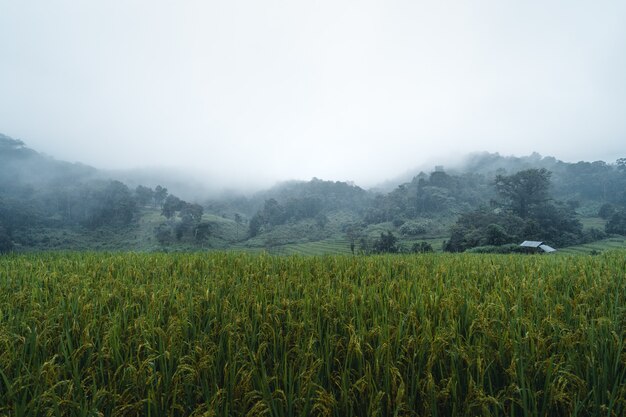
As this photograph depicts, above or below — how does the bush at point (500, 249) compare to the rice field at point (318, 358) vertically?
below

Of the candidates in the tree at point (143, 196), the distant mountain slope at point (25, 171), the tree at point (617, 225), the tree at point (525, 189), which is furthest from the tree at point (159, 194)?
the tree at point (617, 225)

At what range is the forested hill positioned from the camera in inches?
3179

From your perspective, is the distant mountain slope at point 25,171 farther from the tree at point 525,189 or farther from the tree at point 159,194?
the tree at point 525,189

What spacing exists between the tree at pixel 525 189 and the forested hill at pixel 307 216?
2.30ft

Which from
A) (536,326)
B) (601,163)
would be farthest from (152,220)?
(601,163)

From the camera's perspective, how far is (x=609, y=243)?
71.4m

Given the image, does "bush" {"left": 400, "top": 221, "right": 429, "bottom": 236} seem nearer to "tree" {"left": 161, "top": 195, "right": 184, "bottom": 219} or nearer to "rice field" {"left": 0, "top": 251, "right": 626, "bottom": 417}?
"tree" {"left": 161, "top": 195, "right": 184, "bottom": 219}

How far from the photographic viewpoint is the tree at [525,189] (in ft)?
307

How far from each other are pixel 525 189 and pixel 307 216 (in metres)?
93.8

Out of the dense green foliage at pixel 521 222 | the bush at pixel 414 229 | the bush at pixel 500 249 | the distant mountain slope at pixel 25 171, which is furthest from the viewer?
the distant mountain slope at pixel 25 171

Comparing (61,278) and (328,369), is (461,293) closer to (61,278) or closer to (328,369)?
(328,369)

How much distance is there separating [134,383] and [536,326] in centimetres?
454

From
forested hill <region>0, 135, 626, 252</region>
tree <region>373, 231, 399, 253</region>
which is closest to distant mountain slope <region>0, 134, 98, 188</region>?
forested hill <region>0, 135, 626, 252</region>

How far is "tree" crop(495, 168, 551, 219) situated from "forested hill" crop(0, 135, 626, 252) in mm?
700
